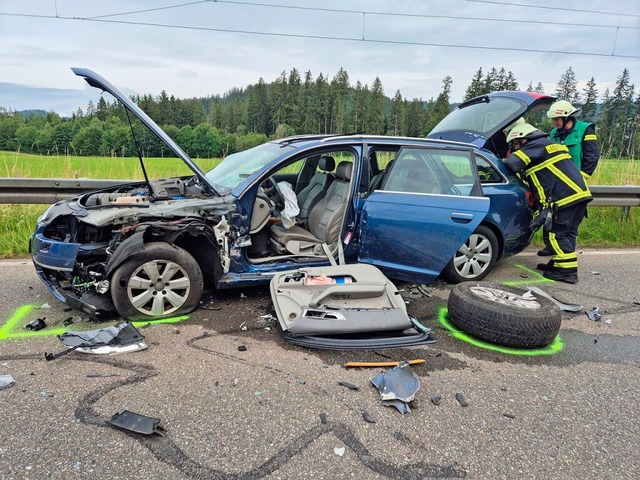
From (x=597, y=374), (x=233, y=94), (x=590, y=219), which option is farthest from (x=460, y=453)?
(x=233, y=94)

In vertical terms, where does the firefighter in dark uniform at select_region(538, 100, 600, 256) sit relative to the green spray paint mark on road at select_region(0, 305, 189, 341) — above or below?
above

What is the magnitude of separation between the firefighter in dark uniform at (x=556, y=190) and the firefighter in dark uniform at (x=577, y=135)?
0.54 meters

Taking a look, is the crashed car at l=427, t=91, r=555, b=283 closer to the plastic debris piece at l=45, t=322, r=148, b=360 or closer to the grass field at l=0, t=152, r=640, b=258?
the grass field at l=0, t=152, r=640, b=258

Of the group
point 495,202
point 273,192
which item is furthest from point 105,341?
point 495,202

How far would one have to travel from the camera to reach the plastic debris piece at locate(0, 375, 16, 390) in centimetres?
257

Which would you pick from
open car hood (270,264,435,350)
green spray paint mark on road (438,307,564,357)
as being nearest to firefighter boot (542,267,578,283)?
green spray paint mark on road (438,307,564,357)

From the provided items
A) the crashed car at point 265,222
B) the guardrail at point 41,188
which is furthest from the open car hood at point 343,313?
the guardrail at point 41,188

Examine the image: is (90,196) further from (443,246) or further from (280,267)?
(443,246)

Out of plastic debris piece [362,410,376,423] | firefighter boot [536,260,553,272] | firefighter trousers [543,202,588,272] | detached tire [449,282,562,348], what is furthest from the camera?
firefighter boot [536,260,553,272]

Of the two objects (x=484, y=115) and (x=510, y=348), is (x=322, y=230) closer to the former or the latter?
(x=510, y=348)

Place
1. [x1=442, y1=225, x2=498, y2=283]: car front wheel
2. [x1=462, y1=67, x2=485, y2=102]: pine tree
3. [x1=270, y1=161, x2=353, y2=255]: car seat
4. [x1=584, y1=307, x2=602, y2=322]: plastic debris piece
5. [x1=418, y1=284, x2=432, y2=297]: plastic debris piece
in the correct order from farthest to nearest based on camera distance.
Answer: [x1=462, y1=67, x2=485, y2=102]: pine tree → [x1=442, y1=225, x2=498, y2=283]: car front wheel → [x1=418, y1=284, x2=432, y2=297]: plastic debris piece → [x1=270, y1=161, x2=353, y2=255]: car seat → [x1=584, y1=307, x2=602, y2=322]: plastic debris piece

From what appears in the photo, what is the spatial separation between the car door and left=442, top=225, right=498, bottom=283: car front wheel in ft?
1.85

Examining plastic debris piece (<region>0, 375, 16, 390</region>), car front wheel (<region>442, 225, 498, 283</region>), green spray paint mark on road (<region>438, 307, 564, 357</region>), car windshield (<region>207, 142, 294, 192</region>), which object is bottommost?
plastic debris piece (<region>0, 375, 16, 390</region>)

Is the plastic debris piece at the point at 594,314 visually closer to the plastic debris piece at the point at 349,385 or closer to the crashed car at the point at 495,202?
the crashed car at the point at 495,202
